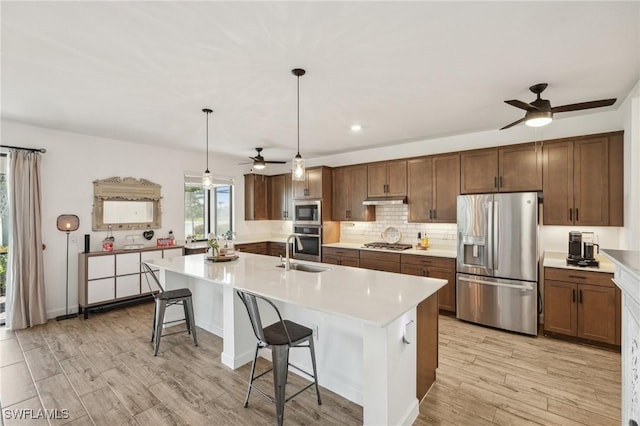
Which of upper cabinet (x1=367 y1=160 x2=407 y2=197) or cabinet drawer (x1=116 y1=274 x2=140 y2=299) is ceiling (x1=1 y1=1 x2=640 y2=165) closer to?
upper cabinet (x1=367 y1=160 x2=407 y2=197)

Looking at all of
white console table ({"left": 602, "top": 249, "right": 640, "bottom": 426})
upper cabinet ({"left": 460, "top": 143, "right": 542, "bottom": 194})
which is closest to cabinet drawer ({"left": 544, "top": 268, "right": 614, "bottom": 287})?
upper cabinet ({"left": 460, "top": 143, "right": 542, "bottom": 194})

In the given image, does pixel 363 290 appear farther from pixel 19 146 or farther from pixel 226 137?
pixel 19 146

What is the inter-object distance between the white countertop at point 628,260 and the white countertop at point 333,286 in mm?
1015

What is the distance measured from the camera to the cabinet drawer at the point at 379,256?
15.2 ft

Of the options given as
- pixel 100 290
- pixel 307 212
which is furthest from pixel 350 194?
pixel 100 290

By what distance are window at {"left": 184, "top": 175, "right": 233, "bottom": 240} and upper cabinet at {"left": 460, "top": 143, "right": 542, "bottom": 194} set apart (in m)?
4.59

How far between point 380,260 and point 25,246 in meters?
4.79

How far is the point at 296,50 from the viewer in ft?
6.97

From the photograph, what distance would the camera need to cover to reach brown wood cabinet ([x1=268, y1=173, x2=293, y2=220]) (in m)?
6.41

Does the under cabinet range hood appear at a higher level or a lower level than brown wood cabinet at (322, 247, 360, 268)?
higher

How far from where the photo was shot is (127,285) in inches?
178

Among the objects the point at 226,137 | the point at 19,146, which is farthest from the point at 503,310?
the point at 19,146

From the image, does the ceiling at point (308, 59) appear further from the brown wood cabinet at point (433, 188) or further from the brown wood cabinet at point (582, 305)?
the brown wood cabinet at point (582, 305)

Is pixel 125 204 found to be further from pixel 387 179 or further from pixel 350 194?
pixel 387 179
